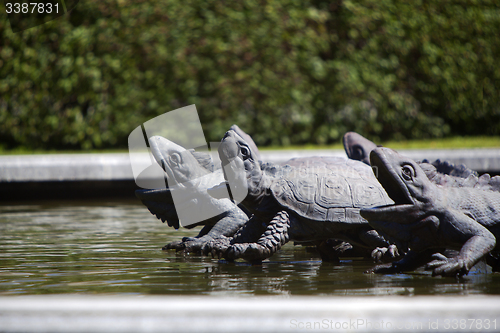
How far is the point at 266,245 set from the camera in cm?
317

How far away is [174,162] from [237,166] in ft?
2.84

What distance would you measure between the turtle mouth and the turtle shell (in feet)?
1.64

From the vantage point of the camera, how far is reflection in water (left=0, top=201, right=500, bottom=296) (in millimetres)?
2564

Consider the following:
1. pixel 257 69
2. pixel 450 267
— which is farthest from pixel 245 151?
pixel 257 69

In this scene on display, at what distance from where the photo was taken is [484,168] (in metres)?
6.99

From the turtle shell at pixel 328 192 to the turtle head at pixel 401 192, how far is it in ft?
1.55

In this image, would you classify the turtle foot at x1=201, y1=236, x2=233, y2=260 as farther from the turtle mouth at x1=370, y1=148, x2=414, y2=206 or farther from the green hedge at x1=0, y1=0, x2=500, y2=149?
the green hedge at x1=0, y1=0, x2=500, y2=149

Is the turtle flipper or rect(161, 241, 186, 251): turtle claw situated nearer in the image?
the turtle flipper

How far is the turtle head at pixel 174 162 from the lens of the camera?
152 inches

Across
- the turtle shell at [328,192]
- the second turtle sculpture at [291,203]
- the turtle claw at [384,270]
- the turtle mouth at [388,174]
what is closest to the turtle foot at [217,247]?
the second turtle sculpture at [291,203]

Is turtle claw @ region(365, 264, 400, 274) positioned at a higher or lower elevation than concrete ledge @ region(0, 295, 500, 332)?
lower

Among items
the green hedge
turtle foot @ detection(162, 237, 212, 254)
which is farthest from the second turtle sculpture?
the green hedge

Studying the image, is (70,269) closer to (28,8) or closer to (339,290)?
(339,290)

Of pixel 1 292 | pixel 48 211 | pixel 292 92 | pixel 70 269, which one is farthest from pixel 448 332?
pixel 292 92
